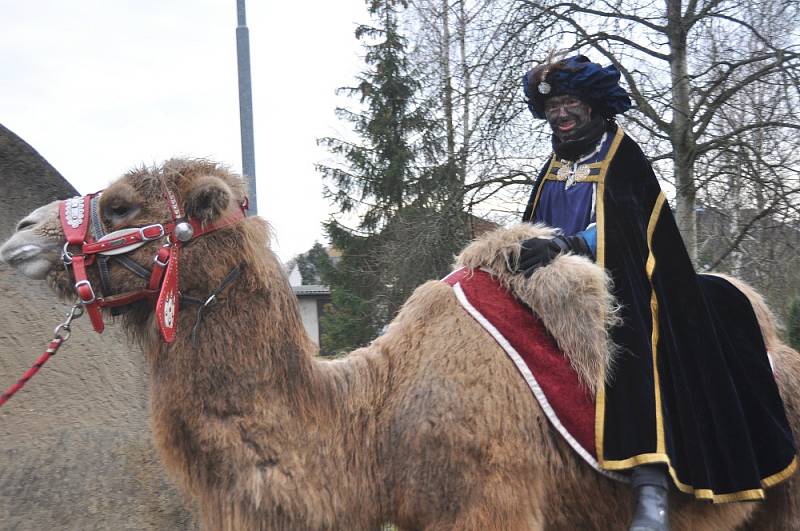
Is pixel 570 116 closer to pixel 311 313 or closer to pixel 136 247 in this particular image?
pixel 136 247

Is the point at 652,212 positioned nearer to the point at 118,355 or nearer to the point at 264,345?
the point at 264,345

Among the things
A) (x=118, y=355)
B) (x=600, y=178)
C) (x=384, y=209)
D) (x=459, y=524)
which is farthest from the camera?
(x=384, y=209)

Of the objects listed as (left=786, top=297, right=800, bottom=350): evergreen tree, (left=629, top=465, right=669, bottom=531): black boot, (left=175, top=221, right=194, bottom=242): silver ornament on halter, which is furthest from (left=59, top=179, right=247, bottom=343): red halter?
(left=786, top=297, right=800, bottom=350): evergreen tree

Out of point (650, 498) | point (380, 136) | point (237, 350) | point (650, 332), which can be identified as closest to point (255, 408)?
point (237, 350)

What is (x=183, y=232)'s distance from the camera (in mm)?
3416

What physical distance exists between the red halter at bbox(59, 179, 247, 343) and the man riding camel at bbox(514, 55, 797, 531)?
155 cm

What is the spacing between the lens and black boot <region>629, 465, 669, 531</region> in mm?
3391

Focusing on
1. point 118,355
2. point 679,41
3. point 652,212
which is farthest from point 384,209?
point 652,212

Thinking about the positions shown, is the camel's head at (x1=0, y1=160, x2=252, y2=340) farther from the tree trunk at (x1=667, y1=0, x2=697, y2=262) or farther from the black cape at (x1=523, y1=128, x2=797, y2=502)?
the tree trunk at (x1=667, y1=0, x2=697, y2=262)

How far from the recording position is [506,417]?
11.2 feet

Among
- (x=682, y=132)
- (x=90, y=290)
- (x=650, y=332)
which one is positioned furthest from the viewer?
(x=682, y=132)

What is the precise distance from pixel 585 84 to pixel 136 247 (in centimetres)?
233

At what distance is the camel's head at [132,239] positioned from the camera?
3.38m

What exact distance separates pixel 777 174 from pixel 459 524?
7.09 m
